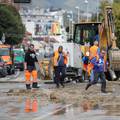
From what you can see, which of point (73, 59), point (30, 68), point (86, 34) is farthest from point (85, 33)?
point (30, 68)

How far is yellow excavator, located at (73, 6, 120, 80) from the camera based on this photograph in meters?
30.2

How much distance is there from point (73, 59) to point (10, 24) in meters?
63.5

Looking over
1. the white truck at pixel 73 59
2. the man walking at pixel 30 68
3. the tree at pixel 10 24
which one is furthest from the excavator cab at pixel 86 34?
the tree at pixel 10 24

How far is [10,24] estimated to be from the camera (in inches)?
3671

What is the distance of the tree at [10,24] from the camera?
90875 mm

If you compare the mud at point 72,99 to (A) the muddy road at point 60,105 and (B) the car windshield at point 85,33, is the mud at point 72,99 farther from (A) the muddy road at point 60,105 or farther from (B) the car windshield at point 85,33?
(B) the car windshield at point 85,33

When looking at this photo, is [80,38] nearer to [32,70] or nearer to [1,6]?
[32,70]

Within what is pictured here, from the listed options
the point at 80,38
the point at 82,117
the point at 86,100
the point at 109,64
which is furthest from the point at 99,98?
the point at 80,38

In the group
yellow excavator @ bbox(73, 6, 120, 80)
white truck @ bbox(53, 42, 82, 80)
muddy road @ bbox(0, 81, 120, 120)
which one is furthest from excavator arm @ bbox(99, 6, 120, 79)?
muddy road @ bbox(0, 81, 120, 120)

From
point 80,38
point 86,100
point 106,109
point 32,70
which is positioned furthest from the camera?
point 80,38

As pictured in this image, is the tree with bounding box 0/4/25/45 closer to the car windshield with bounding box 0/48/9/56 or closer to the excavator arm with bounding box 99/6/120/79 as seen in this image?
the car windshield with bounding box 0/48/9/56

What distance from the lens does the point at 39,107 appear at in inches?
677

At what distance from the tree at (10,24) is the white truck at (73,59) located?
5924 cm

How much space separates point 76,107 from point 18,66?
143 feet
